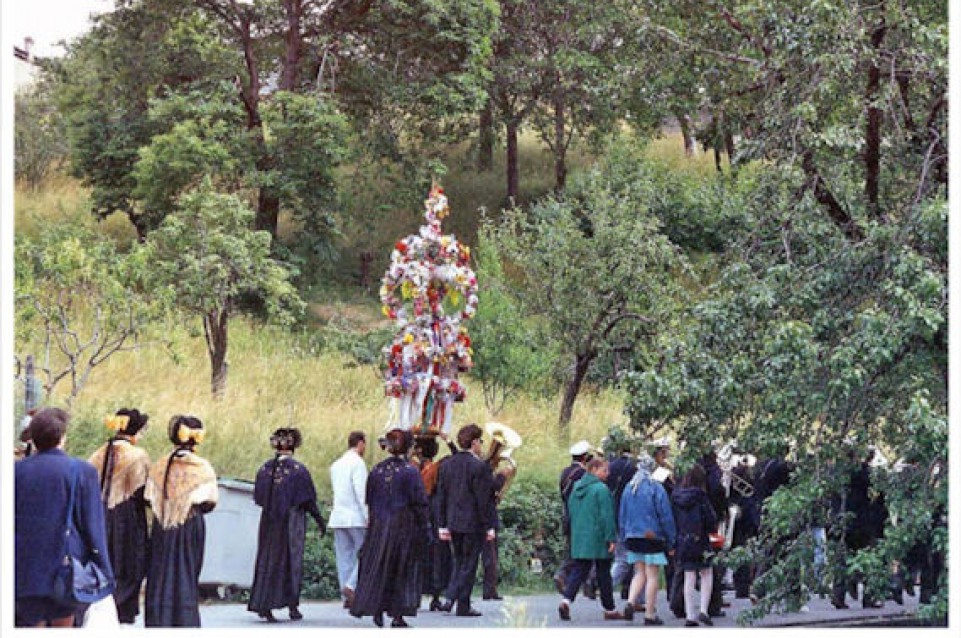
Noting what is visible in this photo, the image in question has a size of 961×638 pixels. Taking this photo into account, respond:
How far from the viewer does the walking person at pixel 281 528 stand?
1627 centimetres

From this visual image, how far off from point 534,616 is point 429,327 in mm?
4872

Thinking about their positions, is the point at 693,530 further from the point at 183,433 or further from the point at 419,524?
the point at 183,433

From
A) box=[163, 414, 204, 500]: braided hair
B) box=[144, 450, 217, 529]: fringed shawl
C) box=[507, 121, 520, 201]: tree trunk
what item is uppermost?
box=[507, 121, 520, 201]: tree trunk

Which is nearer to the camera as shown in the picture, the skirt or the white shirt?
the skirt

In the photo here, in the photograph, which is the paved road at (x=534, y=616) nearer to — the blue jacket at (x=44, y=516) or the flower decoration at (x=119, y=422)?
the flower decoration at (x=119, y=422)

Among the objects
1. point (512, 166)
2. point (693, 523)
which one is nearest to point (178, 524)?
point (693, 523)

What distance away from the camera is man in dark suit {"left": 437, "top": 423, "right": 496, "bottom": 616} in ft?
56.4

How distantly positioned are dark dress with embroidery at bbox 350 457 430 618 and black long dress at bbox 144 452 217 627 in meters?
1.91

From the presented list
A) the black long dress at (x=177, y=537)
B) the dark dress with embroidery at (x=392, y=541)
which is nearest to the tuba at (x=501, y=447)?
the dark dress with embroidery at (x=392, y=541)

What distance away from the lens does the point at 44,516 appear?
1107 centimetres

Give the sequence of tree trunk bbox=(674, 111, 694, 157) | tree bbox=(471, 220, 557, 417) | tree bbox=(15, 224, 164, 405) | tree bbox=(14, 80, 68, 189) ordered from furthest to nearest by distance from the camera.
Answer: tree bbox=(14, 80, 68, 189) → tree trunk bbox=(674, 111, 694, 157) → tree bbox=(471, 220, 557, 417) → tree bbox=(15, 224, 164, 405)

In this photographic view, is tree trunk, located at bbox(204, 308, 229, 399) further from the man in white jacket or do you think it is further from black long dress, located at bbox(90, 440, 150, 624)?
black long dress, located at bbox(90, 440, 150, 624)

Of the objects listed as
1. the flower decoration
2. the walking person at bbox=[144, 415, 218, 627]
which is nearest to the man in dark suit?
the walking person at bbox=[144, 415, 218, 627]

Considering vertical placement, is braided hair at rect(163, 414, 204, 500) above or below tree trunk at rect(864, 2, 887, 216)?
below
